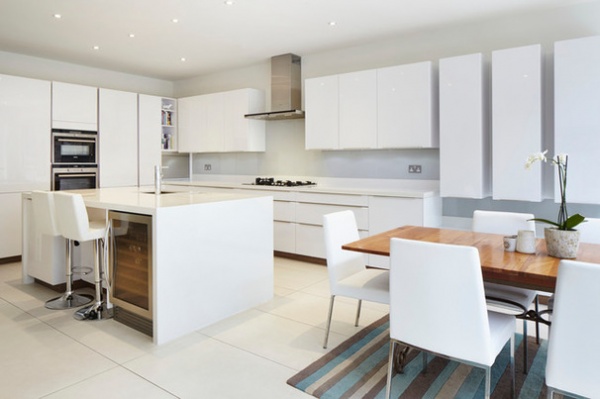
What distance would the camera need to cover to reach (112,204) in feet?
10.2

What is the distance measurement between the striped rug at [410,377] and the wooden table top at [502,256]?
660 mm

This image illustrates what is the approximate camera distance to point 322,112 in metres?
5.11

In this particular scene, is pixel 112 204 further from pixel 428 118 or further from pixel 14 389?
pixel 428 118

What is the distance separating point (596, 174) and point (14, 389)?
14.4 feet

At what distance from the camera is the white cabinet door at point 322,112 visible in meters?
5.01

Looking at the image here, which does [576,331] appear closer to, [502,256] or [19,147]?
[502,256]

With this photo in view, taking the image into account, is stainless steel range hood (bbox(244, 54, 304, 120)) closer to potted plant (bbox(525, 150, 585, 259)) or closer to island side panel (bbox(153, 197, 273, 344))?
island side panel (bbox(153, 197, 273, 344))

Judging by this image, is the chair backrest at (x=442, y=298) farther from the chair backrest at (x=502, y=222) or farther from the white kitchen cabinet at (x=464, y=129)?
the white kitchen cabinet at (x=464, y=129)

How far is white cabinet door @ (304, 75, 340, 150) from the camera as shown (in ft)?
16.4

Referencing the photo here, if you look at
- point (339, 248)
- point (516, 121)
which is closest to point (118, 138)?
point (339, 248)

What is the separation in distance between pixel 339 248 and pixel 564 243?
1.25m

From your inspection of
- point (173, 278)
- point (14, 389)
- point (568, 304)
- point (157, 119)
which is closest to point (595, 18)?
point (568, 304)

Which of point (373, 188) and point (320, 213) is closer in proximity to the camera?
point (320, 213)

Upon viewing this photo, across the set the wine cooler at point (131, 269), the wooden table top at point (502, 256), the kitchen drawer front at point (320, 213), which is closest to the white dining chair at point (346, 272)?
the wooden table top at point (502, 256)
